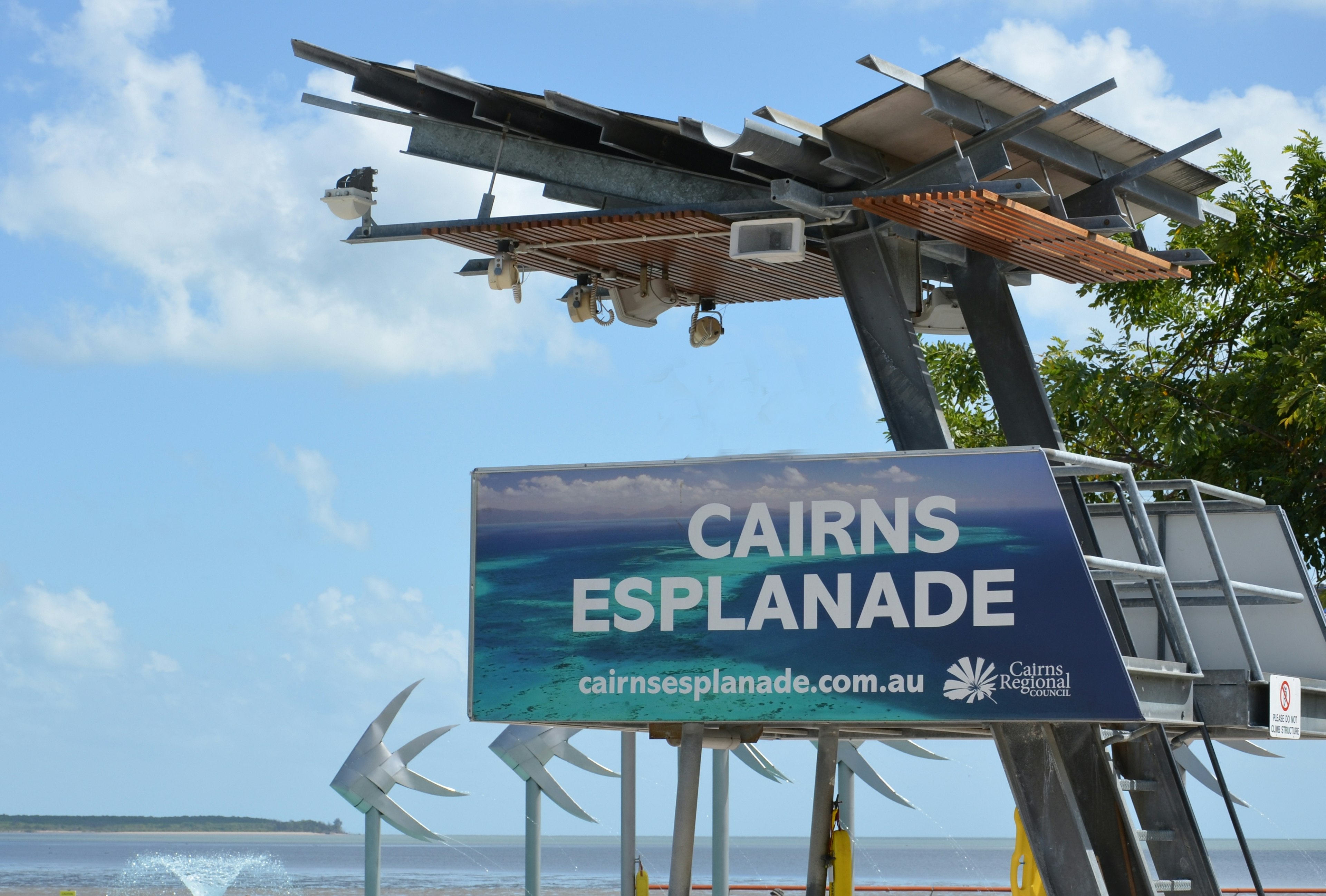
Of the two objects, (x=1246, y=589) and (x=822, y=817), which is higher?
(x=1246, y=589)

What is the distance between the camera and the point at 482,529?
1140 centimetres

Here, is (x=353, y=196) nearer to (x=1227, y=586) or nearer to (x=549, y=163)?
(x=549, y=163)

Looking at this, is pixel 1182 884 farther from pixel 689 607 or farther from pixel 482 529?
pixel 482 529

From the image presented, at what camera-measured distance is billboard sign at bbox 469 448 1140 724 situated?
1028cm

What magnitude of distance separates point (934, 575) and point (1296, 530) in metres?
9.29

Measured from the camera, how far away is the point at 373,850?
19297mm

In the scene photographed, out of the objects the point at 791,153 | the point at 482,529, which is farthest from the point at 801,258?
the point at 482,529

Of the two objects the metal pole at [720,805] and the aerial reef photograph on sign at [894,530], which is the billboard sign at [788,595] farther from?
the metal pole at [720,805]

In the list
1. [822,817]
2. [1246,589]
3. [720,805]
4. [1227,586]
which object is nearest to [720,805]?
[720,805]

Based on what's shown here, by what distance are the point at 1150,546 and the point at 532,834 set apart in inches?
448

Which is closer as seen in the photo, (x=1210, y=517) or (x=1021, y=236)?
(x=1021, y=236)

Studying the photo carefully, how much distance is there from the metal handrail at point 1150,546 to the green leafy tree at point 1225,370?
6.68 metres

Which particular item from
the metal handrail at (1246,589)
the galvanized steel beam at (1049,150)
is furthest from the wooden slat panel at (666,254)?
the metal handrail at (1246,589)

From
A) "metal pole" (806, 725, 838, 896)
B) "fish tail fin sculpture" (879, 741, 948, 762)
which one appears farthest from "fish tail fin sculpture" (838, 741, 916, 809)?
"metal pole" (806, 725, 838, 896)
